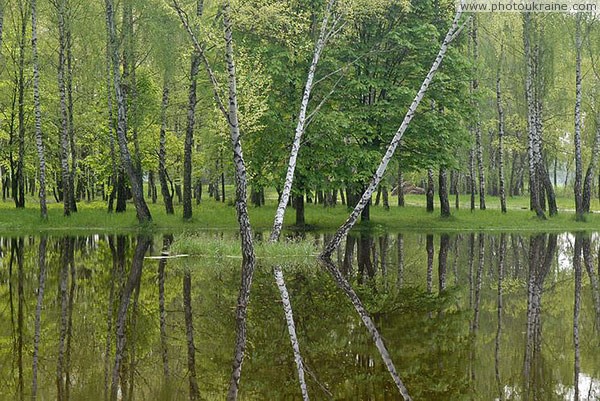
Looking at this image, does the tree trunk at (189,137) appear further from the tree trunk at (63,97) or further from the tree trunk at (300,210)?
the tree trunk at (63,97)

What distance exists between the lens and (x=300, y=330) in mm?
9414

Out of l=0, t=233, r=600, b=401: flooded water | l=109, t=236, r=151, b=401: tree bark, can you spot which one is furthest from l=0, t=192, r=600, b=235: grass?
l=0, t=233, r=600, b=401: flooded water

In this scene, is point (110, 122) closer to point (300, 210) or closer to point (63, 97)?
point (63, 97)

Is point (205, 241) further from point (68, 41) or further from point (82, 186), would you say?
point (82, 186)

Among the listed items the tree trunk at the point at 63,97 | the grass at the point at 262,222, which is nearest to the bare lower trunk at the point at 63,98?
the tree trunk at the point at 63,97

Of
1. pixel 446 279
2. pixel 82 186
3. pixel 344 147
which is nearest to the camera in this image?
pixel 446 279

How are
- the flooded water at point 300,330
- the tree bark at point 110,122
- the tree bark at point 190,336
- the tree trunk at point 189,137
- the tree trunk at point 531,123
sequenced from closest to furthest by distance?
the tree bark at point 190,336 < the flooded water at point 300,330 < the tree trunk at point 189,137 < the tree bark at point 110,122 < the tree trunk at point 531,123

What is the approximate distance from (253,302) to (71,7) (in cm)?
2455

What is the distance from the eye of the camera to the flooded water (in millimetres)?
6891

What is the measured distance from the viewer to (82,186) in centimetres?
4991

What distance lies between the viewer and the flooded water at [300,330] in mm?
6891

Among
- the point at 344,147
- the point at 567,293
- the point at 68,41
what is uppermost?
the point at 68,41

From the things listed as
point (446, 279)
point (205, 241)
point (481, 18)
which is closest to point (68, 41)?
point (205, 241)

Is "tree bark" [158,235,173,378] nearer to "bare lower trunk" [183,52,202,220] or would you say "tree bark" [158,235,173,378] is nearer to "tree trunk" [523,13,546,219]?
"bare lower trunk" [183,52,202,220]
